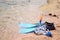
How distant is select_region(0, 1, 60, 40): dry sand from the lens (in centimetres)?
279

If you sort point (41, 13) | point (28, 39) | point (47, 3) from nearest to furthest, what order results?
point (28, 39) < point (41, 13) < point (47, 3)

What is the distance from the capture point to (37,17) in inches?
142

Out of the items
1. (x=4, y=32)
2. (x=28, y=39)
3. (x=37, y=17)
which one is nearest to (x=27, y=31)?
(x=28, y=39)

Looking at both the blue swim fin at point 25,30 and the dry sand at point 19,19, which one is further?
the blue swim fin at point 25,30

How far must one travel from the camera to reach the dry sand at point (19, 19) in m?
2.79

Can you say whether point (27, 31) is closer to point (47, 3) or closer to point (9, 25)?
point (9, 25)

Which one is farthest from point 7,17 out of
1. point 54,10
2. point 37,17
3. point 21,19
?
point 54,10

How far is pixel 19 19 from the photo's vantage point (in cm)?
351

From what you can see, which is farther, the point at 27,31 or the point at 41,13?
the point at 41,13

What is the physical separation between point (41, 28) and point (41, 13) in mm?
1022

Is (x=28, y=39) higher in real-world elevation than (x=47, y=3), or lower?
lower

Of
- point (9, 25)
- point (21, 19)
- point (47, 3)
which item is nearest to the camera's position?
point (9, 25)

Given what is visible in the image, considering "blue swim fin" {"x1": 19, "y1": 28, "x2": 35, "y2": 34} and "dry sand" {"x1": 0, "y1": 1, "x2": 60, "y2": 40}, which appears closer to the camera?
"dry sand" {"x1": 0, "y1": 1, "x2": 60, "y2": 40}

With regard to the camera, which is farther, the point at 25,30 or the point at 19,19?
the point at 19,19
